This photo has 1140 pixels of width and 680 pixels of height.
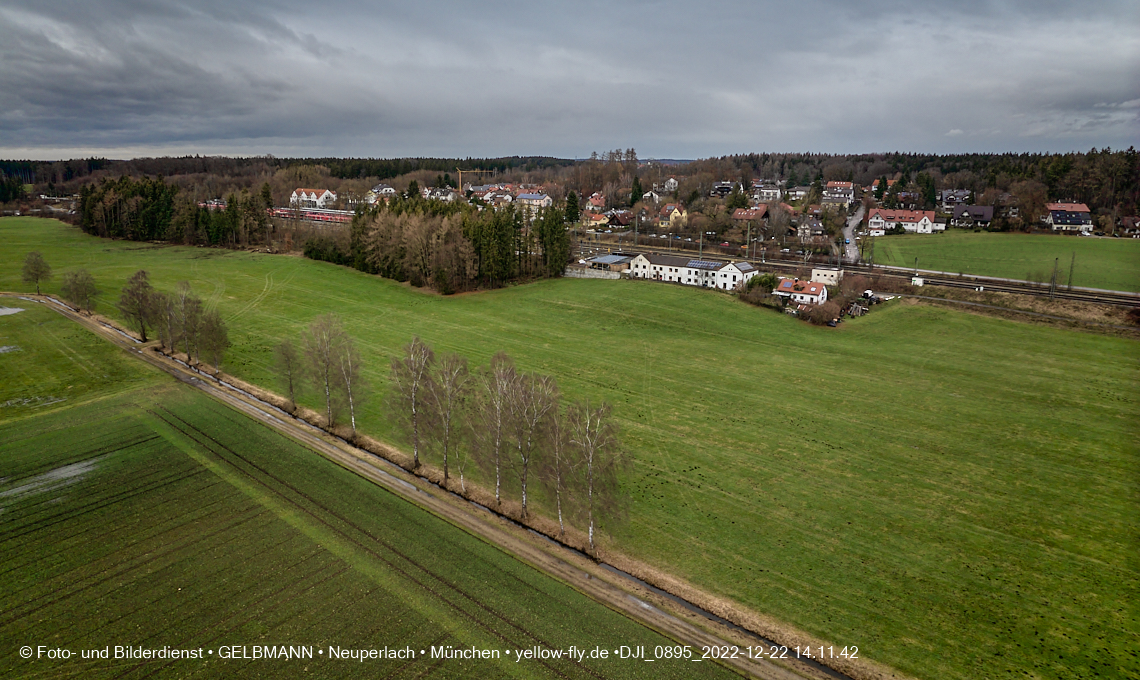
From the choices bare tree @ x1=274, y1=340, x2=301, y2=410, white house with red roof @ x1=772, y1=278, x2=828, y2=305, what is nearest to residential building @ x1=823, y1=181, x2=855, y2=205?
white house with red roof @ x1=772, y1=278, x2=828, y2=305

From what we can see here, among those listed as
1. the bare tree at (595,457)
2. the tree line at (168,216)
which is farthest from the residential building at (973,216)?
the tree line at (168,216)

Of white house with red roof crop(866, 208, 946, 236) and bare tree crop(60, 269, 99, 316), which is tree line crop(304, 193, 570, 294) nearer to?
bare tree crop(60, 269, 99, 316)

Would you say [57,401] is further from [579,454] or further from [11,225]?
[11,225]

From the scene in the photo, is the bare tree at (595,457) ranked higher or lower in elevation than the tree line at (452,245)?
lower

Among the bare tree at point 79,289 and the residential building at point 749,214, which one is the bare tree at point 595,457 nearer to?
the bare tree at point 79,289

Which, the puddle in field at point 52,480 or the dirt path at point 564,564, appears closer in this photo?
the dirt path at point 564,564

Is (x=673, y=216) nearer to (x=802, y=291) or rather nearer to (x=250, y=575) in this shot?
(x=802, y=291)

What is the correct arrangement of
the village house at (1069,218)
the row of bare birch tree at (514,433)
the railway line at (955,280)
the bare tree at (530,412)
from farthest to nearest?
the village house at (1069,218) → the railway line at (955,280) → the bare tree at (530,412) → the row of bare birch tree at (514,433)

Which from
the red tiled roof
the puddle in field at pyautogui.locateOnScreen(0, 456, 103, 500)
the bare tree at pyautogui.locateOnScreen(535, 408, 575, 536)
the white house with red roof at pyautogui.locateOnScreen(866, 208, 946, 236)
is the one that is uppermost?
the red tiled roof
